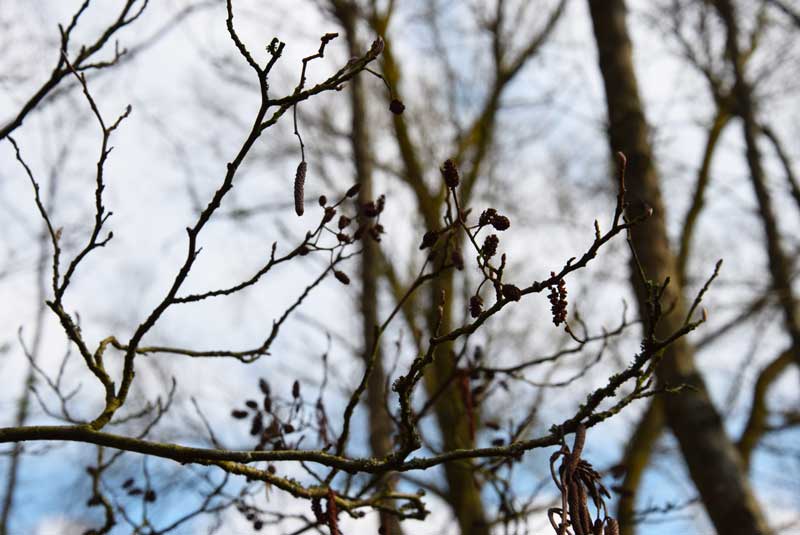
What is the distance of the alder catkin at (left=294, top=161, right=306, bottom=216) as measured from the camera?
1.45 meters

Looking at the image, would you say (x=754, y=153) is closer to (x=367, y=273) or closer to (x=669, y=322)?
(x=367, y=273)

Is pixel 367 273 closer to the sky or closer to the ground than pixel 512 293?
closer to the sky

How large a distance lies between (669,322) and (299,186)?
8.12 ft

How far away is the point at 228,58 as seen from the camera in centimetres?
677

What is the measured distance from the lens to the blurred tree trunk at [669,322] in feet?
11.0

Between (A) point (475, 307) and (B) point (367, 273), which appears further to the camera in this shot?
(B) point (367, 273)

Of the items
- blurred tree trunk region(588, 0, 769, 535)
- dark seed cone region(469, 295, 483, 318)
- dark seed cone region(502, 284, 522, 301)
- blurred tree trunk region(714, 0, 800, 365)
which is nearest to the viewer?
dark seed cone region(502, 284, 522, 301)

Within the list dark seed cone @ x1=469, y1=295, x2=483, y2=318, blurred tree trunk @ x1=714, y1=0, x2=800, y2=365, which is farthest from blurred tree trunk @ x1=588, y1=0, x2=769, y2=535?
blurred tree trunk @ x1=714, y1=0, x2=800, y2=365

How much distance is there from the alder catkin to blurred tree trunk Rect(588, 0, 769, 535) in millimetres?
2032

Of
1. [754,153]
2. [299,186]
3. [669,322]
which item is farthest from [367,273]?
[754,153]

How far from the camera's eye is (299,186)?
4.79 feet

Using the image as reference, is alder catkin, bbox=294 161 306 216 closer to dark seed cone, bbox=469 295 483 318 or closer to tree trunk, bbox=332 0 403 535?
dark seed cone, bbox=469 295 483 318

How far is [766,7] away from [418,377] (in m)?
8.77

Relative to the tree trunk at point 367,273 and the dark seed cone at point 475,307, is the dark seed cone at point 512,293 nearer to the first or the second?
the dark seed cone at point 475,307
